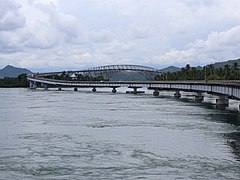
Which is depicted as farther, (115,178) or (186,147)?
(186,147)

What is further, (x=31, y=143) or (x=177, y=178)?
(x=31, y=143)

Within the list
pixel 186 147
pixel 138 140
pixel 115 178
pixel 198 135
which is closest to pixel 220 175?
pixel 115 178

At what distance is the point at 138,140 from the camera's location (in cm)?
4506

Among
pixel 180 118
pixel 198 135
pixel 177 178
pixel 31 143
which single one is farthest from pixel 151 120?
pixel 177 178

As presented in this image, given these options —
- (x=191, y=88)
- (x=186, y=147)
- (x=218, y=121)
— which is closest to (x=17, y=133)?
(x=186, y=147)

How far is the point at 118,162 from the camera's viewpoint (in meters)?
33.2

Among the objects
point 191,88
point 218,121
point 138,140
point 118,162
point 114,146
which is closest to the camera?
point 118,162

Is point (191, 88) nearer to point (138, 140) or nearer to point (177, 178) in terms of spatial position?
point (138, 140)

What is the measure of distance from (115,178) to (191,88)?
10399 centimetres

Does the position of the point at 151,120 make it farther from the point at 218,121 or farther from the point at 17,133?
the point at 17,133

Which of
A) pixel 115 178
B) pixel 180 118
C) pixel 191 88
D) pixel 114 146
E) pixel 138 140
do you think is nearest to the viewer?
pixel 115 178

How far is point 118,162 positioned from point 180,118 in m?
37.2

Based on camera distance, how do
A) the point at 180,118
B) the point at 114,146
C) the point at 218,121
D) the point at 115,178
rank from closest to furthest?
the point at 115,178 → the point at 114,146 → the point at 218,121 → the point at 180,118

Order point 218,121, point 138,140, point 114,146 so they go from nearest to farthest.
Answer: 1. point 114,146
2. point 138,140
3. point 218,121
